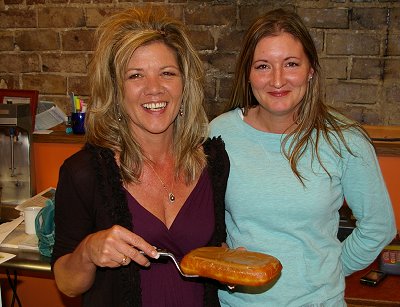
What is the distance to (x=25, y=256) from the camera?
1814mm

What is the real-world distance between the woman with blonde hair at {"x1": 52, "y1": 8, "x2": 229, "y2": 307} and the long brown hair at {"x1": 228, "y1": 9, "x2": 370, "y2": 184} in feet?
0.51

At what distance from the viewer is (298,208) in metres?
1.32

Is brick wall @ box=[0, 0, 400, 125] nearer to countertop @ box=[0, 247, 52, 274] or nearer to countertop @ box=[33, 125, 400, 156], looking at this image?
countertop @ box=[33, 125, 400, 156]

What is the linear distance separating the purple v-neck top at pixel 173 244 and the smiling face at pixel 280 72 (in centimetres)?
34

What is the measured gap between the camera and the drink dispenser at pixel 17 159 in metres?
2.25

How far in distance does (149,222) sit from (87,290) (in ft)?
0.77

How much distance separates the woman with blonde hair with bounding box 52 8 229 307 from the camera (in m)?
1.28

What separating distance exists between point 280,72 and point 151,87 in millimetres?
330

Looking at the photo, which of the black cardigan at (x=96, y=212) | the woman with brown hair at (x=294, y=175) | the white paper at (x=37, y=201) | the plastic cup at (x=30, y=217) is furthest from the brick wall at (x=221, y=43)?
the black cardigan at (x=96, y=212)

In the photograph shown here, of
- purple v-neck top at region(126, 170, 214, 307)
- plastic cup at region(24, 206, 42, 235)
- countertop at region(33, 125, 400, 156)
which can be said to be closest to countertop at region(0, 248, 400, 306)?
plastic cup at region(24, 206, 42, 235)

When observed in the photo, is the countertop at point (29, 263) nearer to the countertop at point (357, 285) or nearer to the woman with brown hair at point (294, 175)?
the countertop at point (357, 285)

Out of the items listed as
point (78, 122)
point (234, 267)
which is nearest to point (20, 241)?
point (78, 122)

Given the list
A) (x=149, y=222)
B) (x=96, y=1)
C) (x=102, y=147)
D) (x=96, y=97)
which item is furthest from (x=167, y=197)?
(x=96, y=1)

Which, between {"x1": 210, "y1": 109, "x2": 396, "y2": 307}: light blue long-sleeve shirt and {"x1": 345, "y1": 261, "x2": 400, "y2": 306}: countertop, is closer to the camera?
{"x1": 210, "y1": 109, "x2": 396, "y2": 307}: light blue long-sleeve shirt
